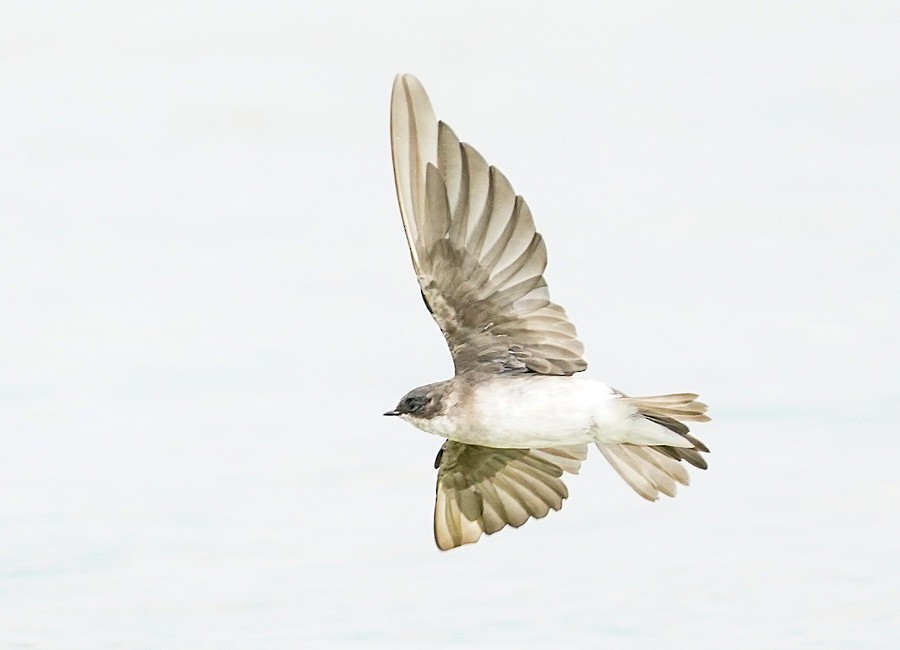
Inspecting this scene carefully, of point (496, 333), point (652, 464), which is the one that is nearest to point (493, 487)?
point (652, 464)

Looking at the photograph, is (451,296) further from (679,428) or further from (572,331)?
(679,428)

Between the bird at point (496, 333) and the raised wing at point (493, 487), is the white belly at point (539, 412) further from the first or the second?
the raised wing at point (493, 487)

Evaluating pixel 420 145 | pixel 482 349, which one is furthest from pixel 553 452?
pixel 420 145

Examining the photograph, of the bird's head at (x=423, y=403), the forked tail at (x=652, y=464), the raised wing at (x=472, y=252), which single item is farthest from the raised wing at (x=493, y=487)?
the raised wing at (x=472, y=252)

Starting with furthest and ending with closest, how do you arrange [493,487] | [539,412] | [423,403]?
[493,487]
[423,403]
[539,412]

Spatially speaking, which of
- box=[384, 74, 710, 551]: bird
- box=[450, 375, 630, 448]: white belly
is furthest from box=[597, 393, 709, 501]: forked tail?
box=[450, 375, 630, 448]: white belly

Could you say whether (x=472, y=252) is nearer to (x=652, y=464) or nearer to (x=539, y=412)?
(x=539, y=412)
